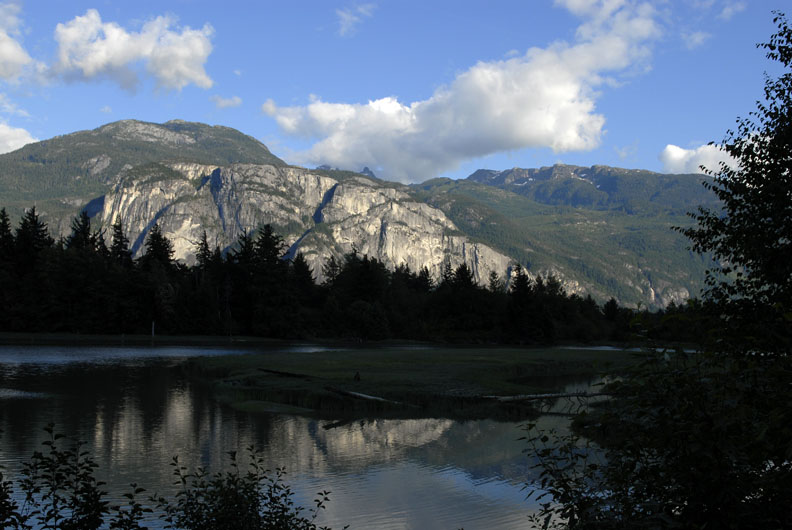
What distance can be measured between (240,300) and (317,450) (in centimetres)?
11285

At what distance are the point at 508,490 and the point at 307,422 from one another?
13.8 metres

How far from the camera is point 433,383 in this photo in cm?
4722

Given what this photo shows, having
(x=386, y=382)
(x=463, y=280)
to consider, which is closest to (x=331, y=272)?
(x=463, y=280)

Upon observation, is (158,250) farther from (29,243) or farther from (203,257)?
(29,243)

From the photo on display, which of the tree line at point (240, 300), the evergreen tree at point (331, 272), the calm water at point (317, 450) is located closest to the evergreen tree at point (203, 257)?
the tree line at point (240, 300)

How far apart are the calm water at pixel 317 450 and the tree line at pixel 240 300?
7917 centimetres

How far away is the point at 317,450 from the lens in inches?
1023

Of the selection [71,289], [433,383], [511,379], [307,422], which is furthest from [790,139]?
[71,289]

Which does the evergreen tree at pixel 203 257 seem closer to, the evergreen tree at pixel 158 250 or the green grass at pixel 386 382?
the evergreen tree at pixel 158 250

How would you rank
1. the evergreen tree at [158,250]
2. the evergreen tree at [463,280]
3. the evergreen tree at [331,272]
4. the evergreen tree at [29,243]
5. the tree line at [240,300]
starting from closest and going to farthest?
the tree line at [240,300] → the evergreen tree at [29,243] → the evergreen tree at [158,250] → the evergreen tree at [463,280] → the evergreen tree at [331,272]

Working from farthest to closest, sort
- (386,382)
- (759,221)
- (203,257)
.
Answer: (203,257) < (386,382) < (759,221)

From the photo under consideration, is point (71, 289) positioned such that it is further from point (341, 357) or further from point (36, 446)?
point (36, 446)

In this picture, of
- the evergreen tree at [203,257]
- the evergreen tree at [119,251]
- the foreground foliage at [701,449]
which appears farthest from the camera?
the evergreen tree at [203,257]

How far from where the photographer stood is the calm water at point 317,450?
19.2m
